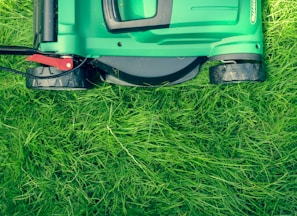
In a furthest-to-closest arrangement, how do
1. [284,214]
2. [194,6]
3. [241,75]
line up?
[284,214] < [241,75] < [194,6]

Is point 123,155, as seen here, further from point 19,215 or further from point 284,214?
point 284,214

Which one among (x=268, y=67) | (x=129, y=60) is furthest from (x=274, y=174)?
(x=129, y=60)

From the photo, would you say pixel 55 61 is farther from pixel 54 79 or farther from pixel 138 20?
pixel 138 20

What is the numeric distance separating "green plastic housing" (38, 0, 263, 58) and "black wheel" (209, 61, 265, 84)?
0.06 metres

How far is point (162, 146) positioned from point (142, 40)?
0.48 meters

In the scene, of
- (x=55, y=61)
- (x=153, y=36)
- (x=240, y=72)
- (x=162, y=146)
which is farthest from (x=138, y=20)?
(x=162, y=146)

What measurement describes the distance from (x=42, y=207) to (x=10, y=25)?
2.70 ft

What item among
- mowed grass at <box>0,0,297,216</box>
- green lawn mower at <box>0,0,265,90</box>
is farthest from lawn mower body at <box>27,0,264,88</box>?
mowed grass at <box>0,0,297,216</box>

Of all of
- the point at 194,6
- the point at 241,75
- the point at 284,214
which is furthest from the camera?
the point at 284,214

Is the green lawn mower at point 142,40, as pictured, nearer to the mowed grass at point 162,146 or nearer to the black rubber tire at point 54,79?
the black rubber tire at point 54,79

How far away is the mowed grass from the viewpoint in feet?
6.16

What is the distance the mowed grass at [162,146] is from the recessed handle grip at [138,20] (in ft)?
1.28

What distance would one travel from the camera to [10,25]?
1.99 meters

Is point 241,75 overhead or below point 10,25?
below
